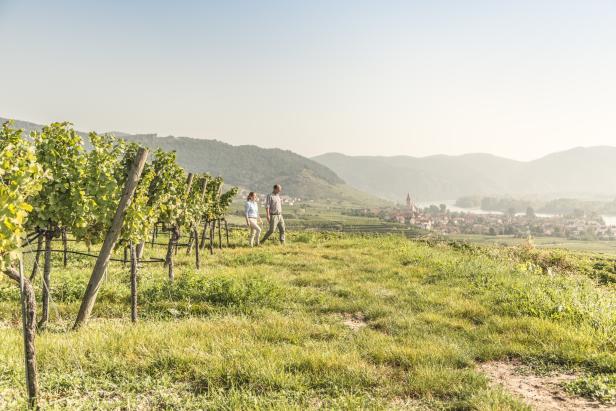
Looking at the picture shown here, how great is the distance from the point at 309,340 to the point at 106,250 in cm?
457

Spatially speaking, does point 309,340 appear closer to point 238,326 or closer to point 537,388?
point 238,326

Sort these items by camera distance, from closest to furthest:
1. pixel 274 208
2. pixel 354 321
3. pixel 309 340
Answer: pixel 309 340, pixel 354 321, pixel 274 208

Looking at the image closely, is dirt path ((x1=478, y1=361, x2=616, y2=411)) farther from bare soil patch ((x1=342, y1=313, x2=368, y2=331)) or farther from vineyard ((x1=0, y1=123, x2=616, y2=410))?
bare soil patch ((x1=342, y1=313, x2=368, y2=331))

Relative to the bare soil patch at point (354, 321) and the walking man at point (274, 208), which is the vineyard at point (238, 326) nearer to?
the bare soil patch at point (354, 321)

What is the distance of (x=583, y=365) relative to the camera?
6.55m

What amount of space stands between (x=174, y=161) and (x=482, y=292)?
10.6 metres

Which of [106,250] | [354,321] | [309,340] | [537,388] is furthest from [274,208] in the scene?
[537,388]

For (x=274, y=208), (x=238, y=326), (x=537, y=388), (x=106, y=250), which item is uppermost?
(x=274, y=208)

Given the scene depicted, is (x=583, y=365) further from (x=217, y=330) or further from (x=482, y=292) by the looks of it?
(x=217, y=330)

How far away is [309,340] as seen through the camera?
24.3 ft

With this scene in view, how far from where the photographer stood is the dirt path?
5328mm

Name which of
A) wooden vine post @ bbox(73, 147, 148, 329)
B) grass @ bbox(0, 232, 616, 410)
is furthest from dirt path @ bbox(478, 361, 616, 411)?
wooden vine post @ bbox(73, 147, 148, 329)

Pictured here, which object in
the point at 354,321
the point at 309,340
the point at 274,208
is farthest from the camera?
the point at 274,208

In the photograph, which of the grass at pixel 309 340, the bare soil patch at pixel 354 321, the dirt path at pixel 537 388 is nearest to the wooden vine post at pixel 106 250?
the grass at pixel 309 340
